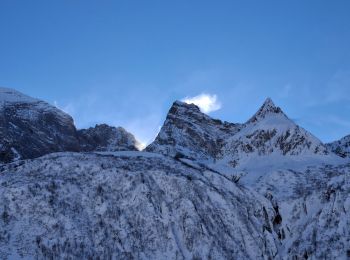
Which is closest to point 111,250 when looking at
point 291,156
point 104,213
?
point 104,213

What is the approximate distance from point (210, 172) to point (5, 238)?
22313mm

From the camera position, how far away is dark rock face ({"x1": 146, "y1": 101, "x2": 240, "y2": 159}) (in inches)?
4096

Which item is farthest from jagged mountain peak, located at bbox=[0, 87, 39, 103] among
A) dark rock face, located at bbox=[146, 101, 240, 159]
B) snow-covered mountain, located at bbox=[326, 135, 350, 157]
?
snow-covered mountain, located at bbox=[326, 135, 350, 157]

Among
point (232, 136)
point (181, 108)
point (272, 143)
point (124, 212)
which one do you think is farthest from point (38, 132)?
point (124, 212)

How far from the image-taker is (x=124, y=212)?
54.2 meters

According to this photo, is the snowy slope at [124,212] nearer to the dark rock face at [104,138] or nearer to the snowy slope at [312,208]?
the snowy slope at [312,208]

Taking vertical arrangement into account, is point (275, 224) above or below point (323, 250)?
above

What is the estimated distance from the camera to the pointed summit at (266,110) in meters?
86.0

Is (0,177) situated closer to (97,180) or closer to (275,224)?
(97,180)

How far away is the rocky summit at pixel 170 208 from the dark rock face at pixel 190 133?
3302 centimetres

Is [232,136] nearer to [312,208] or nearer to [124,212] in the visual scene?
[312,208]

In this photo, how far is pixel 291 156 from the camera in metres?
72.4

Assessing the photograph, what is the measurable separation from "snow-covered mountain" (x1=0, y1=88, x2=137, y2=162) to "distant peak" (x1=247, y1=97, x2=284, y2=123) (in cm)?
3508

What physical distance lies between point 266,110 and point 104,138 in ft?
207
